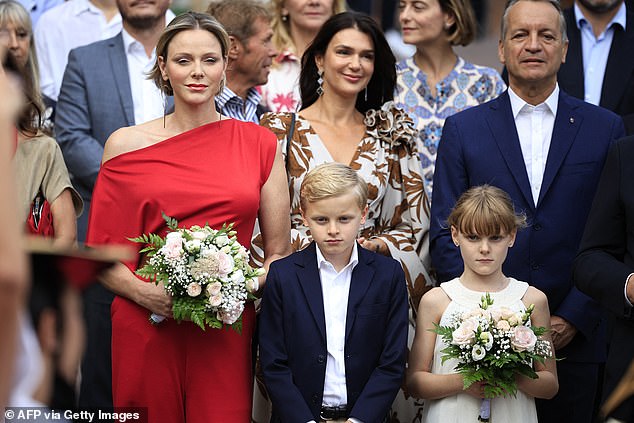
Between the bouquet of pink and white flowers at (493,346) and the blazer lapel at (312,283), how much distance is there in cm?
55

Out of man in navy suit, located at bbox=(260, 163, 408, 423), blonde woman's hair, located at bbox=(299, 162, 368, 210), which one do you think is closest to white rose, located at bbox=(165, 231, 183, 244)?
man in navy suit, located at bbox=(260, 163, 408, 423)

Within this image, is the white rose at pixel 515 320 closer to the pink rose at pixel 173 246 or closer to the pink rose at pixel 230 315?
the pink rose at pixel 230 315

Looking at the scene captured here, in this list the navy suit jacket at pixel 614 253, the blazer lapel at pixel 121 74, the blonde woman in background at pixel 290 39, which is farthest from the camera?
the blonde woman in background at pixel 290 39

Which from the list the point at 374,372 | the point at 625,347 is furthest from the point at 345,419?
the point at 625,347

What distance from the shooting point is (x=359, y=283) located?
4.98 metres

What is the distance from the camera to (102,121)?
6578 mm

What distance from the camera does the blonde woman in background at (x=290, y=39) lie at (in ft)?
23.7

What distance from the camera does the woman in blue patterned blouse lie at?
670cm

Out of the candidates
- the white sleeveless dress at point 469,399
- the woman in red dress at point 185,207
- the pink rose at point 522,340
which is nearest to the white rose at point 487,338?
the pink rose at point 522,340

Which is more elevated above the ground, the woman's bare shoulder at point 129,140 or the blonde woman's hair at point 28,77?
the blonde woman's hair at point 28,77

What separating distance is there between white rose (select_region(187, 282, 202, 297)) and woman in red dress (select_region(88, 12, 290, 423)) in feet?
0.79

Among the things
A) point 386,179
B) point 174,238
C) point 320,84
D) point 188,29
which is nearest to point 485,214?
point 386,179

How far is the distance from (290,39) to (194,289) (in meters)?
3.38

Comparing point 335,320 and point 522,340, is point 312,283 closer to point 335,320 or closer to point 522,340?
point 335,320
